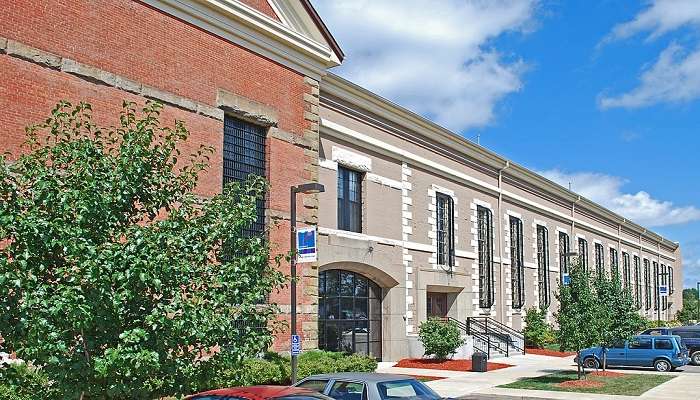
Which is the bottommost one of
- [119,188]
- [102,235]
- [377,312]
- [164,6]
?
[377,312]

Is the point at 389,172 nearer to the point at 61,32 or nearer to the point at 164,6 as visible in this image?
the point at 164,6

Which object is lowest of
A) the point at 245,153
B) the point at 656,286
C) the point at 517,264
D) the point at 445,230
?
the point at 656,286

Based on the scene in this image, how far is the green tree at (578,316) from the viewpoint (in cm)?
2639

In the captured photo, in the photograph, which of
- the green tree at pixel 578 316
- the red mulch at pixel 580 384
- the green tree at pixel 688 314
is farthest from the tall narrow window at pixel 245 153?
the green tree at pixel 688 314

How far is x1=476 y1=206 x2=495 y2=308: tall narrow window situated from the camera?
3991cm

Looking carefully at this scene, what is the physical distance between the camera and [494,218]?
4194 centimetres

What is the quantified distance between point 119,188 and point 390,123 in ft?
75.0

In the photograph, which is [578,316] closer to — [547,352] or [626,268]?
[547,352]

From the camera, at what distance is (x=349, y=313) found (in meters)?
29.5

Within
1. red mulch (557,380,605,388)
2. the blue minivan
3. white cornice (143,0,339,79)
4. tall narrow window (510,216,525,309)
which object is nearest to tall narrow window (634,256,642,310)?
tall narrow window (510,216,525,309)

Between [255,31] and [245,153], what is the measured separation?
3474mm

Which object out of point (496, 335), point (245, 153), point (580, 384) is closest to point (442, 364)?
point (580, 384)

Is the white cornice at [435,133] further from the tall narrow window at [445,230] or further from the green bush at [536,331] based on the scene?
the green bush at [536,331]

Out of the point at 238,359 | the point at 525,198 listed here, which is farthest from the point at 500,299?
the point at 238,359
